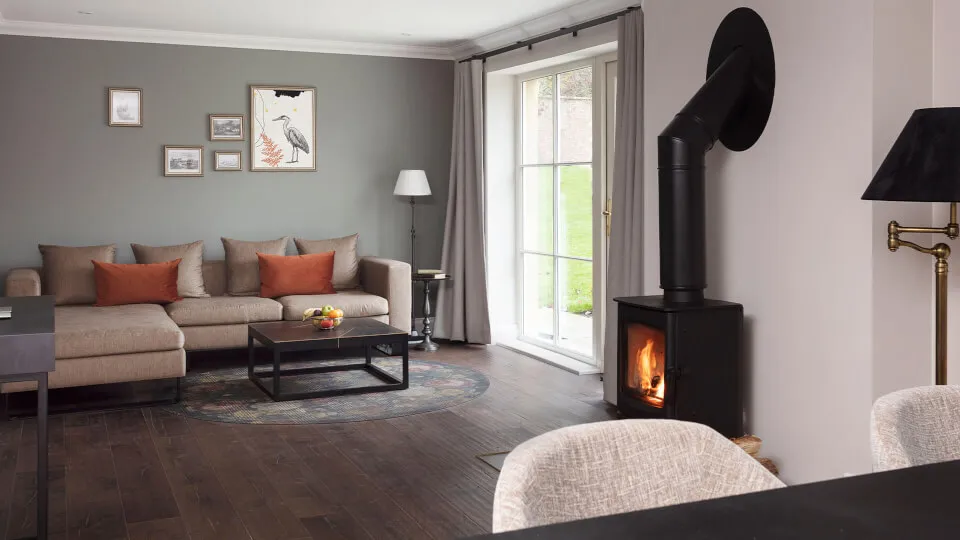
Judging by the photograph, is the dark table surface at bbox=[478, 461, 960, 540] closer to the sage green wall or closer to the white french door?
the white french door

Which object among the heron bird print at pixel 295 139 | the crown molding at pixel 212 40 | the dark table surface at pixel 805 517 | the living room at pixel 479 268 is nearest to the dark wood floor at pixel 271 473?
the living room at pixel 479 268

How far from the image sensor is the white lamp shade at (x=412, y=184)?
7.77 metres

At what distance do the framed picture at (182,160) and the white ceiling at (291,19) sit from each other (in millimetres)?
855

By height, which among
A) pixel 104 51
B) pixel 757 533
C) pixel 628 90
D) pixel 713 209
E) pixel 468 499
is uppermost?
→ pixel 104 51

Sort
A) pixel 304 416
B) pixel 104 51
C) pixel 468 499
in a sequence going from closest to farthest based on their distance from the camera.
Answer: pixel 468 499, pixel 304 416, pixel 104 51

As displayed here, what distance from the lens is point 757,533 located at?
108 cm

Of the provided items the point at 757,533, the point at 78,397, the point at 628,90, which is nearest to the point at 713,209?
the point at 628,90

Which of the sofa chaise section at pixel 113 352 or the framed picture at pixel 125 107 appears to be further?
the framed picture at pixel 125 107

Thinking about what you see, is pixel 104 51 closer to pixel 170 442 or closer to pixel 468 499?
pixel 170 442

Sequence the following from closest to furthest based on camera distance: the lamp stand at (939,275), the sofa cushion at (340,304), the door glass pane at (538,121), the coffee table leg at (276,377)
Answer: the lamp stand at (939,275), the coffee table leg at (276,377), the sofa cushion at (340,304), the door glass pane at (538,121)

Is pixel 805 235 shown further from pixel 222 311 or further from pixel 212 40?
pixel 212 40

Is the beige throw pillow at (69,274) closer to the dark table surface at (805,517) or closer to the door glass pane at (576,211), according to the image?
the door glass pane at (576,211)

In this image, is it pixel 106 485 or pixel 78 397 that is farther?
pixel 78 397

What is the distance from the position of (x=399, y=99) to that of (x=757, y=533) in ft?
24.3
